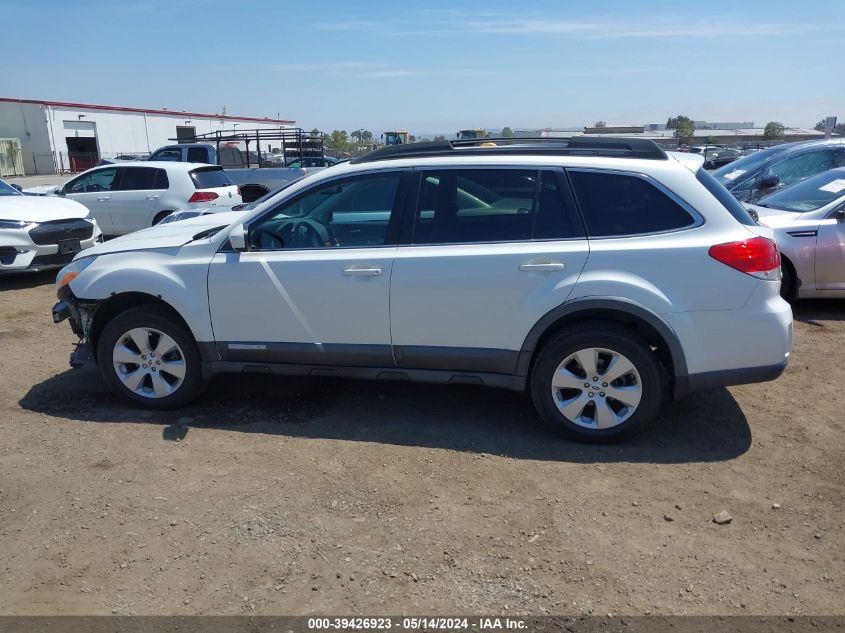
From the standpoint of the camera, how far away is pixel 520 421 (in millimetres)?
4781

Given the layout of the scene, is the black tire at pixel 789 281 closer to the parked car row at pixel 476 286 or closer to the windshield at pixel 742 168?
the parked car row at pixel 476 286

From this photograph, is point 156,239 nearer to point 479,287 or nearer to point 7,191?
point 479,287

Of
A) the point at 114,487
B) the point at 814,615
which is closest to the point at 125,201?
the point at 114,487

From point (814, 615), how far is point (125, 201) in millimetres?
12266

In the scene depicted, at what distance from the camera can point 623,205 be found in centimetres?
427

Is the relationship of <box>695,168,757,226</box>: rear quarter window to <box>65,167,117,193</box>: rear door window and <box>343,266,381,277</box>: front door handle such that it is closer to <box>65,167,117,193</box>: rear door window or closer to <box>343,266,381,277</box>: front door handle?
<box>343,266,381,277</box>: front door handle

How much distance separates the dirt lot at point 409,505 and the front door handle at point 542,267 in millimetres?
1121

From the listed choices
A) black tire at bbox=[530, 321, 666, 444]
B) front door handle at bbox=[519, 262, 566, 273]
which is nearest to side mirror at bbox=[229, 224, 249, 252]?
front door handle at bbox=[519, 262, 566, 273]

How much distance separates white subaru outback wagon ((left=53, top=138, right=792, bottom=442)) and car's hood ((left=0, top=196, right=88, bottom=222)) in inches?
208

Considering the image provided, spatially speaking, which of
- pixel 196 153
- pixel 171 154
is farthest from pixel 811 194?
pixel 171 154

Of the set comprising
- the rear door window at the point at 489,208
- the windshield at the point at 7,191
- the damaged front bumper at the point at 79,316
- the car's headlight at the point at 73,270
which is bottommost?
the damaged front bumper at the point at 79,316

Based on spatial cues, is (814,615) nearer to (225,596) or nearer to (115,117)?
(225,596)

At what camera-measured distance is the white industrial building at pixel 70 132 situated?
47.2 m

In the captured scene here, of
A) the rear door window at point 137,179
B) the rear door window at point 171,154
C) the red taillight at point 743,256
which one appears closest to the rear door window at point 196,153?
the rear door window at point 171,154
